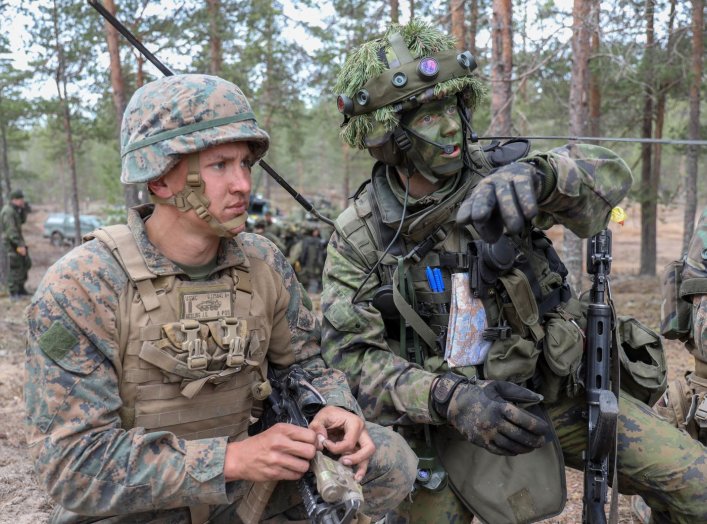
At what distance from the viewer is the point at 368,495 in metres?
2.51

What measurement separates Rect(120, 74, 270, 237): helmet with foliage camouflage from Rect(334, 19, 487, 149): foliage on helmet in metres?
0.79

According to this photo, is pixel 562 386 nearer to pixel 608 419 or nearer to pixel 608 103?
pixel 608 419

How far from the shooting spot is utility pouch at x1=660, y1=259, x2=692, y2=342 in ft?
11.8

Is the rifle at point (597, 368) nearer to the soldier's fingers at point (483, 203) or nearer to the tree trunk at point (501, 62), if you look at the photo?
the soldier's fingers at point (483, 203)

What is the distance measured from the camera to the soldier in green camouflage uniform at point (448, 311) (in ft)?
9.22

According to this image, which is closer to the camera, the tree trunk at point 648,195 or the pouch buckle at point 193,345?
the pouch buckle at point 193,345

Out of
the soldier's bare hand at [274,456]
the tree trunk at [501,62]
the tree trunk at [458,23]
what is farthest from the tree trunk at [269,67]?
the soldier's bare hand at [274,456]

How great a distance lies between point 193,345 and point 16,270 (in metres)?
14.2

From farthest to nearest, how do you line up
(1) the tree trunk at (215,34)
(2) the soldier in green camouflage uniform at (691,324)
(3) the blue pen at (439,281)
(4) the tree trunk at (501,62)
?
(1) the tree trunk at (215,34), (4) the tree trunk at (501,62), (2) the soldier in green camouflage uniform at (691,324), (3) the blue pen at (439,281)

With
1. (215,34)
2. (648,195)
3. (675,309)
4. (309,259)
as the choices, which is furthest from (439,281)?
(648,195)

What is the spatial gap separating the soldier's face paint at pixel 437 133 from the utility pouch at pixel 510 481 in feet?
3.99

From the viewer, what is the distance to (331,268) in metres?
3.12

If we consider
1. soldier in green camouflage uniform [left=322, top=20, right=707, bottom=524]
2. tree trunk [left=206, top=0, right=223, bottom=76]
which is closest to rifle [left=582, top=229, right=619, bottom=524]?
soldier in green camouflage uniform [left=322, top=20, right=707, bottom=524]

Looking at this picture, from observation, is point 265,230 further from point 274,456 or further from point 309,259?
point 274,456
